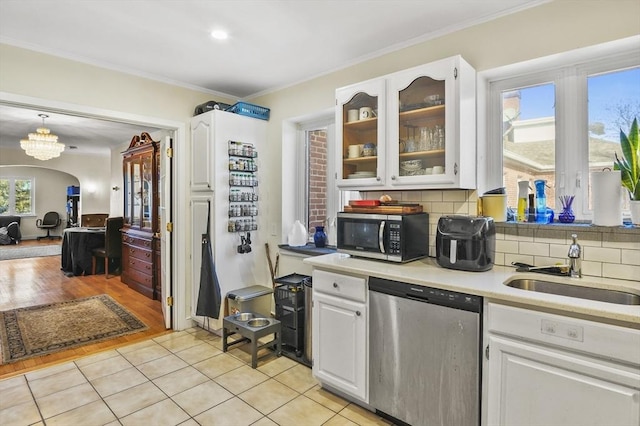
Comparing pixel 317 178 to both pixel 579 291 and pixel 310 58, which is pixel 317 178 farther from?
pixel 579 291

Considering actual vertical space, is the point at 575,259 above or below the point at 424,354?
above

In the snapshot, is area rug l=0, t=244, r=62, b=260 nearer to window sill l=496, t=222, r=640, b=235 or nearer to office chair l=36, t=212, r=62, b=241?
office chair l=36, t=212, r=62, b=241

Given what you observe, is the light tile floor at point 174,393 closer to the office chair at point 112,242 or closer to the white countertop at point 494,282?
the white countertop at point 494,282

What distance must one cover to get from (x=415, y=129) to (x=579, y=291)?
133 cm

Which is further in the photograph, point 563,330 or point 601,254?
point 601,254

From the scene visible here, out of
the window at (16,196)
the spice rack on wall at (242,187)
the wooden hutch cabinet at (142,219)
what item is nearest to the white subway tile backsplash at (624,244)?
the spice rack on wall at (242,187)

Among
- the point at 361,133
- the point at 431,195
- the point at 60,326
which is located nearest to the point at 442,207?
the point at 431,195

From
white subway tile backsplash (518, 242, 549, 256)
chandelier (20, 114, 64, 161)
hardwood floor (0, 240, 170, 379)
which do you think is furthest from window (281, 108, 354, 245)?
chandelier (20, 114, 64, 161)

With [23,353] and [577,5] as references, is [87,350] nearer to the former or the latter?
[23,353]

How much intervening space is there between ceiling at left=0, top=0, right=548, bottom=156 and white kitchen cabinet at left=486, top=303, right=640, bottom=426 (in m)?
1.82

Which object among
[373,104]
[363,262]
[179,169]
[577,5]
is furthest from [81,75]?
[577,5]

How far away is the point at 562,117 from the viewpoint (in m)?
2.17

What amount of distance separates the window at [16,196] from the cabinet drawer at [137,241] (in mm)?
7889

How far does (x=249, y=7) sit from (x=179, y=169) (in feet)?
6.22
